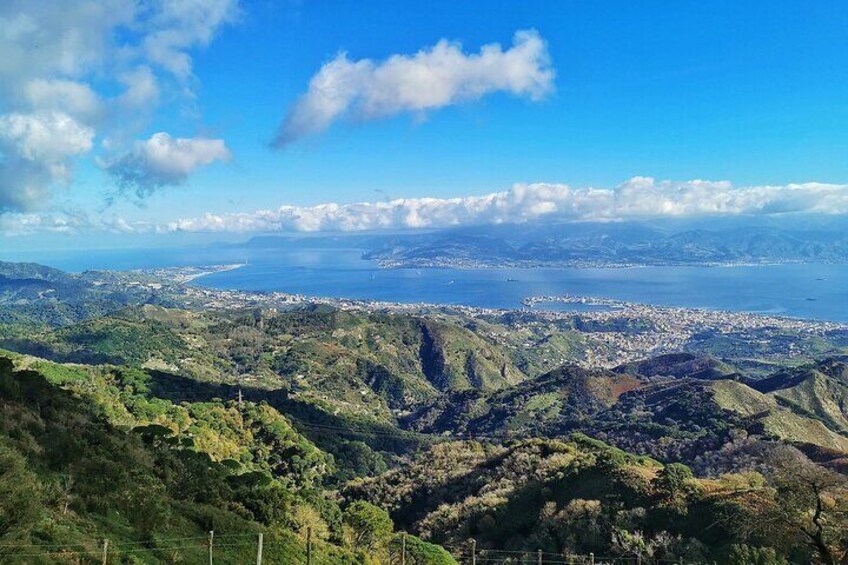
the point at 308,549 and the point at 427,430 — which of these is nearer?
the point at 308,549

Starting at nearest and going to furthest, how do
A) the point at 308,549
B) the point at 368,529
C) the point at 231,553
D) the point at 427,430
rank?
the point at 308,549 < the point at 231,553 < the point at 368,529 < the point at 427,430

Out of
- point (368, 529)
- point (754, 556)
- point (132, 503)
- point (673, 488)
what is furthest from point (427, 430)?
point (132, 503)

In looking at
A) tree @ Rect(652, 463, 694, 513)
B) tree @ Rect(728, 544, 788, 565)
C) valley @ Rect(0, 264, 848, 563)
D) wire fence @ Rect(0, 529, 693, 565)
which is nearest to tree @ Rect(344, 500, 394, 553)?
valley @ Rect(0, 264, 848, 563)

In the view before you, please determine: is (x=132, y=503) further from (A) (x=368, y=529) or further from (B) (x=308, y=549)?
(A) (x=368, y=529)

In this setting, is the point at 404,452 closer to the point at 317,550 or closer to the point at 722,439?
the point at 722,439

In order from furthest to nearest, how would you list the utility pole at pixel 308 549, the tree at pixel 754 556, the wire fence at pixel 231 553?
the tree at pixel 754 556 < the utility pole at pixel 308 549 < the wire fence at pixel 231 553

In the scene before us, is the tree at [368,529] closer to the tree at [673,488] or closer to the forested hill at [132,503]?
the forested hill at [132,503]

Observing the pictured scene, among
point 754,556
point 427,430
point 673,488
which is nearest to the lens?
point 754,556

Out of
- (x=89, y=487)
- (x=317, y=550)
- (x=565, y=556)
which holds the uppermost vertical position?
(x=89, y=487)

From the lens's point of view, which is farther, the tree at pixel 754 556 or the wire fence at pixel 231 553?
the tree at pixel 754 556

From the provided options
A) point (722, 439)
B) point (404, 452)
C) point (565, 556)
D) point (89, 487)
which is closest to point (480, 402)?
point (404, 452)

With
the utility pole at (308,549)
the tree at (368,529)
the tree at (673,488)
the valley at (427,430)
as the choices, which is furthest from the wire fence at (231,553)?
the tree at (673,488)
